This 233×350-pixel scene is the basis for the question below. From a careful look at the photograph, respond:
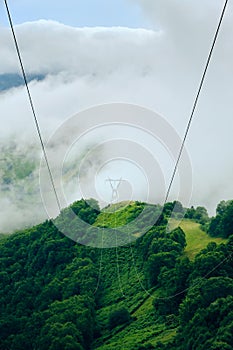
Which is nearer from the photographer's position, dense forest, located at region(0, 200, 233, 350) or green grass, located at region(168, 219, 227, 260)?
dense forest, located at region(0, 200, 233, 350)

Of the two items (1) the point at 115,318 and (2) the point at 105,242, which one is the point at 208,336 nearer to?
(1) the point at 115,318

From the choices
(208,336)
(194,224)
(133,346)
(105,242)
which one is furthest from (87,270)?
(208,336)

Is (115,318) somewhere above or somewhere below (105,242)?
below

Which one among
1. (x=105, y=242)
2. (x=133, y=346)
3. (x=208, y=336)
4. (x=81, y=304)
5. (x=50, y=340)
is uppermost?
(x=105, y=242)

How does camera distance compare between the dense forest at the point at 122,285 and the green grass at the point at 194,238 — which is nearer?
the dense forest at the point at 122,285

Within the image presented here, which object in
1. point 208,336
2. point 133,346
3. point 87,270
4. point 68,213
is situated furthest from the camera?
point 68,213
